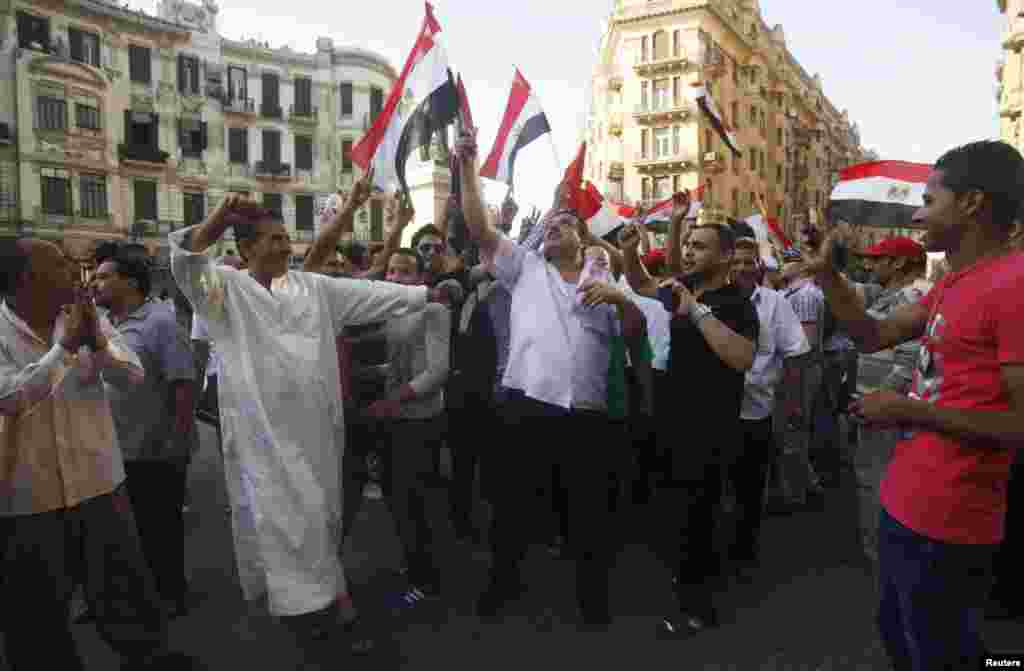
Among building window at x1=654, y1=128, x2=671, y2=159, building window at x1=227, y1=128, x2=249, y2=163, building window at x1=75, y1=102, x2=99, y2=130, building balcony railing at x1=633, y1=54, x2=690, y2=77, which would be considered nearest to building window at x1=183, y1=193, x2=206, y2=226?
building window at x1=227, y1=128, x2=249, y2=163

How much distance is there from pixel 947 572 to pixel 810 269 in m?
1.01

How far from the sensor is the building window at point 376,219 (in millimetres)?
41000

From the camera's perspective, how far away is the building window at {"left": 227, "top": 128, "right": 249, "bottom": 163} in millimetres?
37812

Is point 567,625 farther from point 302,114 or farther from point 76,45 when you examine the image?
point 302,114

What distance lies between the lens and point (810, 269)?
2.41m

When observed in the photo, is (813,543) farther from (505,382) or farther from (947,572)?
(947,572)

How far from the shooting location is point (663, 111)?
40.2 metres

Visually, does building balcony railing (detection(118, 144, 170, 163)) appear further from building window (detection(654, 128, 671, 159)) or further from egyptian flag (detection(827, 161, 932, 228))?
egyptian flag (detection(827, 161, 932, 228))

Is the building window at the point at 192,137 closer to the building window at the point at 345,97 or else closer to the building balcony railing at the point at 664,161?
the building window at the point at 345,97

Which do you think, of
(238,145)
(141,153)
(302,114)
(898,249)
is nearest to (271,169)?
(238,145)

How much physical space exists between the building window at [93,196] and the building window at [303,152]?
1014 centimetres

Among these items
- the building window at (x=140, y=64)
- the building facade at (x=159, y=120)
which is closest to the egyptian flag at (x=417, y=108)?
the building facade at (x=159, y=120)

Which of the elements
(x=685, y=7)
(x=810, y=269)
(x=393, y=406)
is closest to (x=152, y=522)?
(x=393, y=406)

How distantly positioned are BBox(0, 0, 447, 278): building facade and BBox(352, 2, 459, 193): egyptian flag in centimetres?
2475
